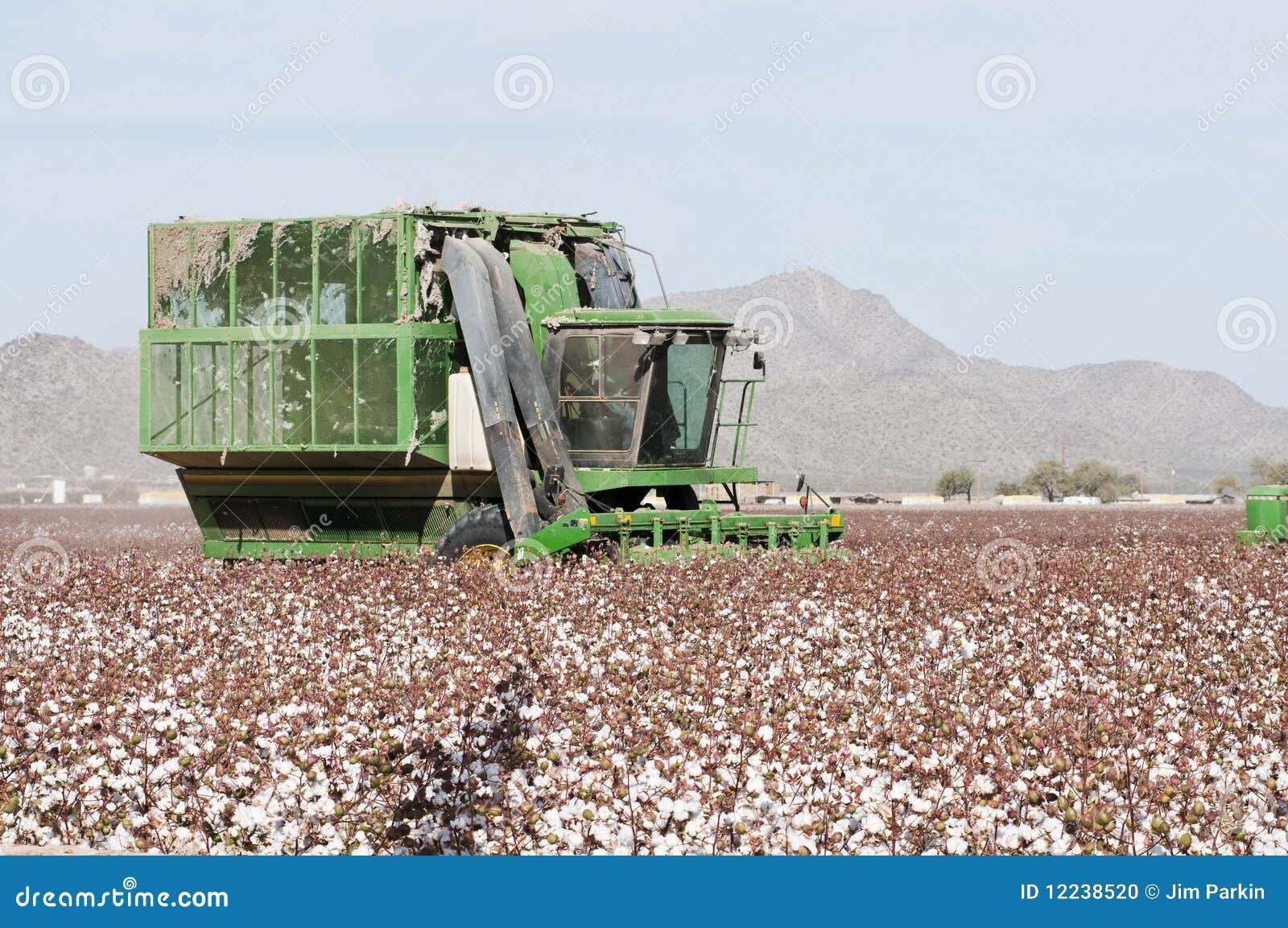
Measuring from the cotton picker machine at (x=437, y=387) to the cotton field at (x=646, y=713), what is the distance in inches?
67.8

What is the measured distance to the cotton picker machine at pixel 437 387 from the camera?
1703cm

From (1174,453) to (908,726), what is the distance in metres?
148

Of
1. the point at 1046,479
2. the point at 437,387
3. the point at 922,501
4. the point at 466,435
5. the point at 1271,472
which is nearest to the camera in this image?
the point at 466,435

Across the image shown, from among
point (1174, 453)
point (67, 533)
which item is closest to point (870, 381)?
point (1174, 453)

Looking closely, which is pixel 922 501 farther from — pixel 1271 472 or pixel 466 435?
pixel 466 435

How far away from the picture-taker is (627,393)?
57.0 ft

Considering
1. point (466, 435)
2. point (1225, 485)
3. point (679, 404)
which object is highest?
point (679, 404)

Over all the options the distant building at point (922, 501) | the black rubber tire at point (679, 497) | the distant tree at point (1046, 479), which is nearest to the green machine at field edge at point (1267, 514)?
the black rubber tire at point (679, 497)

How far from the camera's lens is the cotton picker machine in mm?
17031

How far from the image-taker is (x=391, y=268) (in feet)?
57.3

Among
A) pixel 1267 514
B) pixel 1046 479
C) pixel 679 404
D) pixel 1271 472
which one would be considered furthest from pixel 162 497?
pixel 679 404

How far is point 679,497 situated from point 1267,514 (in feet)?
38.5

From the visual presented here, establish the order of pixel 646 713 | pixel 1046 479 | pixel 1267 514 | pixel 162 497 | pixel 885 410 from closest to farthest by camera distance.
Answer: pixel 646 713, pixel 1267 514, pixel 162 497, pixel 1046 479, pixel 885 410

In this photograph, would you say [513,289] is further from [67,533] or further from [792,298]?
[792,298]
